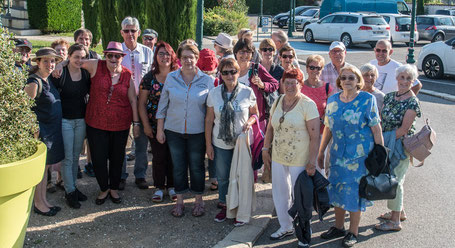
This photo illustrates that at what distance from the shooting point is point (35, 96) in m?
5.13

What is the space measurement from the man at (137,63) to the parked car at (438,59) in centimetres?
1174

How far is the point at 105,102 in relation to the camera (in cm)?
563

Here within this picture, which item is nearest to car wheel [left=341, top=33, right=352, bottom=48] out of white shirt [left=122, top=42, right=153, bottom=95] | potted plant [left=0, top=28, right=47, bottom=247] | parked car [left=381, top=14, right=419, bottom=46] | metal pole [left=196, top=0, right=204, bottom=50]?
parked car [left=381, top=14, right=419, bottom=46]

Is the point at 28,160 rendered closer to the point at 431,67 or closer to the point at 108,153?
the point at 108,153

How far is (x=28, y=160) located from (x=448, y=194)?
527cm

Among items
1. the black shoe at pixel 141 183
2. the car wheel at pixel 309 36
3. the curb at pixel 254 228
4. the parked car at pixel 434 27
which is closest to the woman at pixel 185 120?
the curb at pixel 254 228

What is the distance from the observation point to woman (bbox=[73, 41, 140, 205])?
5.63m

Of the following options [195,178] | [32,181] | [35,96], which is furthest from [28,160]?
[195,178]

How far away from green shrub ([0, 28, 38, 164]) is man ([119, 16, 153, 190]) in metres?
2.14

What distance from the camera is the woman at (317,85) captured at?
590cm

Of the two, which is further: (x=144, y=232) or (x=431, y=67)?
(x=431, y=67)

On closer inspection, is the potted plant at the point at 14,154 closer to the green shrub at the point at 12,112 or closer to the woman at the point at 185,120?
the green shrub at the point at 12,112

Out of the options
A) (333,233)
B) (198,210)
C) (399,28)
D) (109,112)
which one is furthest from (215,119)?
(399,28)

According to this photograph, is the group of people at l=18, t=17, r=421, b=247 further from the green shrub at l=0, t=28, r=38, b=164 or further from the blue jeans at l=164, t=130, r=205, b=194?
the green shrub at l=0, t=28, r=38, b=164
